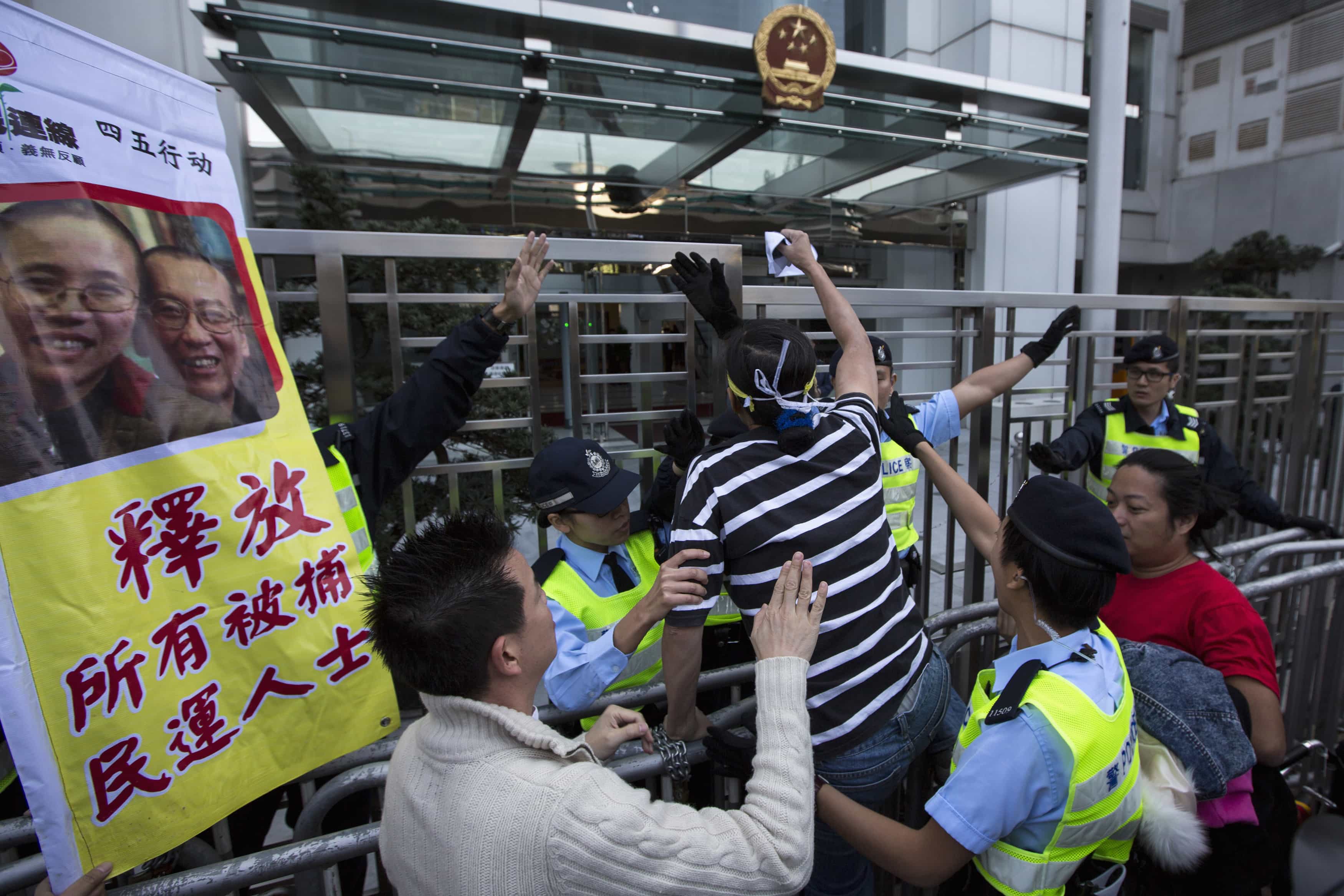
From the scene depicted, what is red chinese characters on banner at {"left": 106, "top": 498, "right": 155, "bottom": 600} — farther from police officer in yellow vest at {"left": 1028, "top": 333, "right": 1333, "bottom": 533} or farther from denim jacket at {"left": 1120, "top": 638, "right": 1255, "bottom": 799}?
police officer in yellow vest at {"left": 1028, "top": 333, "right": 1333, "bottom": 533}

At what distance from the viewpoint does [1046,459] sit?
134 inches

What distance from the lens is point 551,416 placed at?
11.9 feet

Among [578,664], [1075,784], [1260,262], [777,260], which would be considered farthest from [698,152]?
[1260,262]

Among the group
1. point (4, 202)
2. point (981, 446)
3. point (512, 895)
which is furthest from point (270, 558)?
point (981, 446)

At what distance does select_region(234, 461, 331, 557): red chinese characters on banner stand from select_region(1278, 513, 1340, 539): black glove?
428 centimetres

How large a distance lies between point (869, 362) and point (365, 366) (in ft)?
11.0

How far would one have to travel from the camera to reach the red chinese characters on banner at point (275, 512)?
169 centimetres

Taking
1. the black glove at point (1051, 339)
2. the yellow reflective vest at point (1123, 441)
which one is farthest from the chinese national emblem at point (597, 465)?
the yellow reflective vest at point (1123, 441)

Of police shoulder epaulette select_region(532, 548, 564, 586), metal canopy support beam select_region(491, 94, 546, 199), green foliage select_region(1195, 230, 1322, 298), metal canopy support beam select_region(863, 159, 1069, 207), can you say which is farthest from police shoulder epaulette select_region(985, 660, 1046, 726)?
green foliage select_region(1195, 230, 1322, 298)

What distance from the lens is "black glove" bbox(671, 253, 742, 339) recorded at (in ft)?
8.13

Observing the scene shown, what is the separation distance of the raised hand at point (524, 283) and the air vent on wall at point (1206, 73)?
2132 centimetres

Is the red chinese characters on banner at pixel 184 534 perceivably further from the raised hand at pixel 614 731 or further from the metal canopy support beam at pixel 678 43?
the metal canopy support beam at pixel 678 43

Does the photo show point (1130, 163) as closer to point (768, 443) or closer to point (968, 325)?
point (968, 325)

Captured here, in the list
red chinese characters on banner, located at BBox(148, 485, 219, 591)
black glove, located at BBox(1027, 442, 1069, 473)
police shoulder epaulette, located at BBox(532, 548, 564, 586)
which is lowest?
police shoulder epaulette, located at BBox(532, 548, 564, 586)
